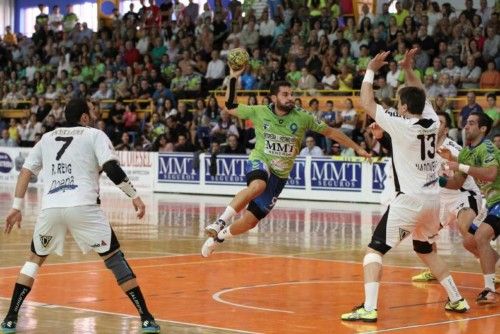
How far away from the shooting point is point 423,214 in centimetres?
1036

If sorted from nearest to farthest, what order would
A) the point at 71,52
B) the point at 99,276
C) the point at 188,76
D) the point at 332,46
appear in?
the point at 99,276 < the point at 332,46 < the point at 188,76 < the point at 71,52

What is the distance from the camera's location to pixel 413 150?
33.7 feet

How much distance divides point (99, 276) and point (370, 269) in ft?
15.0

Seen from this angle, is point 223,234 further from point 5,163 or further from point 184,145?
point 5,163

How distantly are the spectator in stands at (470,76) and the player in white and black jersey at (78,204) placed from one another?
2041 centimetres

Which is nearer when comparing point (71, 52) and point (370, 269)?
point (370, 269)

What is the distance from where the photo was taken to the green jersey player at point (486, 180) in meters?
11.5

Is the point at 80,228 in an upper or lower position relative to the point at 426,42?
lower

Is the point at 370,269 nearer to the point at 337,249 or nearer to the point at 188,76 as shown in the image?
the point at 337,249

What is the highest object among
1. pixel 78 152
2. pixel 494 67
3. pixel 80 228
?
pixel 494 67

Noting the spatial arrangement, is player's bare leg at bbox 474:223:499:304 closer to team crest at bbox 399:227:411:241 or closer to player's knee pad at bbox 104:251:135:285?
team crest at bbox 399:227:411:241

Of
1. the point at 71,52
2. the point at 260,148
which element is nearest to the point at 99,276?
the point at 260,148

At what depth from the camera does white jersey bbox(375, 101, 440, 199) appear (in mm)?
10242

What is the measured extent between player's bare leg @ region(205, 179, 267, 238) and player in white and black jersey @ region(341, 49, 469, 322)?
2828 millimetres
